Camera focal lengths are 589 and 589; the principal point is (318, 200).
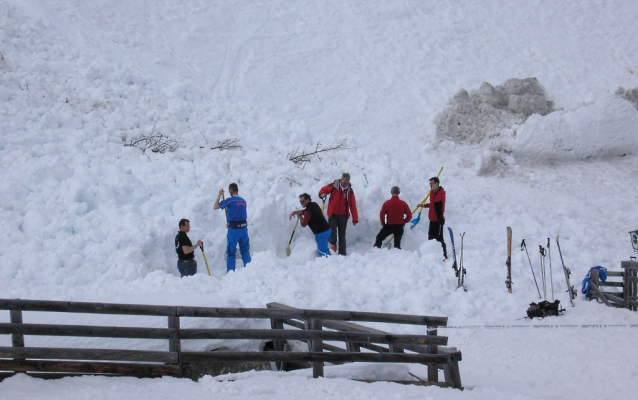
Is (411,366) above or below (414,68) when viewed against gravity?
below

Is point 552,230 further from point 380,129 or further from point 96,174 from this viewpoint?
point 96,174

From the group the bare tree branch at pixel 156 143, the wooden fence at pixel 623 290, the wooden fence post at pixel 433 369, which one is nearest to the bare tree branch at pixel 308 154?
the bare tree branch at pixel 156 143

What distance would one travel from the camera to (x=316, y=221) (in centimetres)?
1195

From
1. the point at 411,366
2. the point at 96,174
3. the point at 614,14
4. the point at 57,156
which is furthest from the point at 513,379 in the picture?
the point at 614,14

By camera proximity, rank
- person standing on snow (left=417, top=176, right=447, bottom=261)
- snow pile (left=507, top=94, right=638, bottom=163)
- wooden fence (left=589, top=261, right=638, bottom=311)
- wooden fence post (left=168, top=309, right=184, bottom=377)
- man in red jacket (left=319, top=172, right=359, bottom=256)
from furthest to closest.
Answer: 1. snow pile (left=507, top=94, right=638, bottom=163)
2. person standing on snow (left=417, top=176, right=447, bottom=261)
3. man in red jacket (left=319, top=172, right=359, bottom=256)
4. wooden fence (left=589, top=261, right=638, bottom=311)
5. wooden fence post (left=168, top=309, right=184, bottom=377)

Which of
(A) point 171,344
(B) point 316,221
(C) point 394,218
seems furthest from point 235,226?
(A) point 171,344

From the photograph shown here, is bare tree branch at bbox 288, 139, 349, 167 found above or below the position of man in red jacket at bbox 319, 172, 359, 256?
above

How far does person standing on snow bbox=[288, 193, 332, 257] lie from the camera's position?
11953 mm

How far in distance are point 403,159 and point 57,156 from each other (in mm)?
9299

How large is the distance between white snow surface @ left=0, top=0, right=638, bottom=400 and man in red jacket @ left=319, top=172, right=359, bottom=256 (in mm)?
612

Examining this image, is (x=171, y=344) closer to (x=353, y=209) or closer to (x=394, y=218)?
(x=353, y=209)

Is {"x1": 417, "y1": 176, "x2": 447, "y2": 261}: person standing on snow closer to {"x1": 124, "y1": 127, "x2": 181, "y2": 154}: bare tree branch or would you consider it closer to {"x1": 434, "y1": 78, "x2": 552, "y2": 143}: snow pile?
{"x1": 434, "y1": 78, "x2": 552, "y2": 143}: snow pile

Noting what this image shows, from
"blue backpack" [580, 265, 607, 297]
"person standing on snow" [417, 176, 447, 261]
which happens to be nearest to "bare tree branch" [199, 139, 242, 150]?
"person standing on snow" [417, 176, 447, 261]

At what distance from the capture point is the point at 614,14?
2491cm
